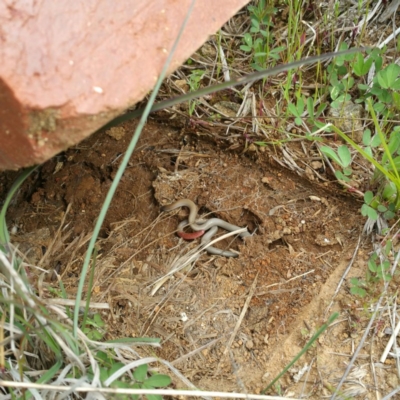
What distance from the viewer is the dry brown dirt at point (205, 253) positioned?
2117 mm

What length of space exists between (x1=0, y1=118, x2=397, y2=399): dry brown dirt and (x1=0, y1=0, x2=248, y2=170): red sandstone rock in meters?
0.95

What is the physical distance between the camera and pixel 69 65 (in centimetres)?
139

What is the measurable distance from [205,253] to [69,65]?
4.47 ft

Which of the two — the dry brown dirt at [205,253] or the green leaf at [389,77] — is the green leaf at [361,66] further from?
the dry brown dirt at [205,253]

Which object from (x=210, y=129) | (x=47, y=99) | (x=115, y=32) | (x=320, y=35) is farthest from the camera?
(x=320, y=35)

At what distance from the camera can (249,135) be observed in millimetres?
2598

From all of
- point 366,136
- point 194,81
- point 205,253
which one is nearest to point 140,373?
point 205,253

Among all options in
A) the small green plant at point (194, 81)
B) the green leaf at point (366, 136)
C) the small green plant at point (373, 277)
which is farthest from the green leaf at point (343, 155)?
the small green plant at point (194, 81)

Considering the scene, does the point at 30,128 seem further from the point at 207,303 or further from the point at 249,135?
the point at 249,135

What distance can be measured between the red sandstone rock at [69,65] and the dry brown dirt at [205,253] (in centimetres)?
95

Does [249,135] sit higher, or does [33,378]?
[249,135]

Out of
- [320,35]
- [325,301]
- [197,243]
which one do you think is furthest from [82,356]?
[320,35]

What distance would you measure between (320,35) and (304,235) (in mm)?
1260

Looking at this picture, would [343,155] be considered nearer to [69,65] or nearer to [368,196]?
[368,196]
